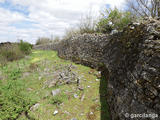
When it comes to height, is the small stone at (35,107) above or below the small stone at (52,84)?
below

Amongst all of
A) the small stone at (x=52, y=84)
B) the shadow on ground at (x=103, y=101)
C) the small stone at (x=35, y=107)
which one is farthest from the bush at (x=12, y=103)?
the shadow on ground at (x=103, y=101)

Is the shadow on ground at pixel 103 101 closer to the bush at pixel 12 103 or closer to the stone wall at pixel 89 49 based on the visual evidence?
the stone wall at pixel 89 49

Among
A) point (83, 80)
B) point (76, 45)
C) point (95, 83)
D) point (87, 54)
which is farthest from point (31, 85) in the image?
point (76, 45)

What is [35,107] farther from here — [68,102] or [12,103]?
[68,102]

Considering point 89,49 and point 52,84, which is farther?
point 89,49

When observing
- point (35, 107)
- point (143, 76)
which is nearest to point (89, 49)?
point (35, 107)

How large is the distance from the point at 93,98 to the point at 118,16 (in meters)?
7.01

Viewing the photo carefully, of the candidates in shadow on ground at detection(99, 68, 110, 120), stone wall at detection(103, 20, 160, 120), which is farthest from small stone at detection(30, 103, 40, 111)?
stone wall at detection(103, 20, 160, 120)

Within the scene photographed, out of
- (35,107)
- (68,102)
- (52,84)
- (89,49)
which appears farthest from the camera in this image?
(89,49)

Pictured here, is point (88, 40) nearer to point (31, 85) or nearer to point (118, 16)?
point (118, 16)

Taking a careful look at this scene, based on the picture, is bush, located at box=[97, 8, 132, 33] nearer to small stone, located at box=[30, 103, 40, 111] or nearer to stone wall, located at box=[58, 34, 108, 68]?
stone wall, located at box=[58, 34, 108, 68]

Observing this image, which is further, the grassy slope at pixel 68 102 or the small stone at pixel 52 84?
the small stone at pixel 52 84

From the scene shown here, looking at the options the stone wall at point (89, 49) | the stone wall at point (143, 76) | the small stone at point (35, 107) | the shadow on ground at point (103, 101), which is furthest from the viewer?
the stone wall at point (89, 49)

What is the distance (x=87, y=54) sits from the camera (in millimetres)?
Answer: 6930
